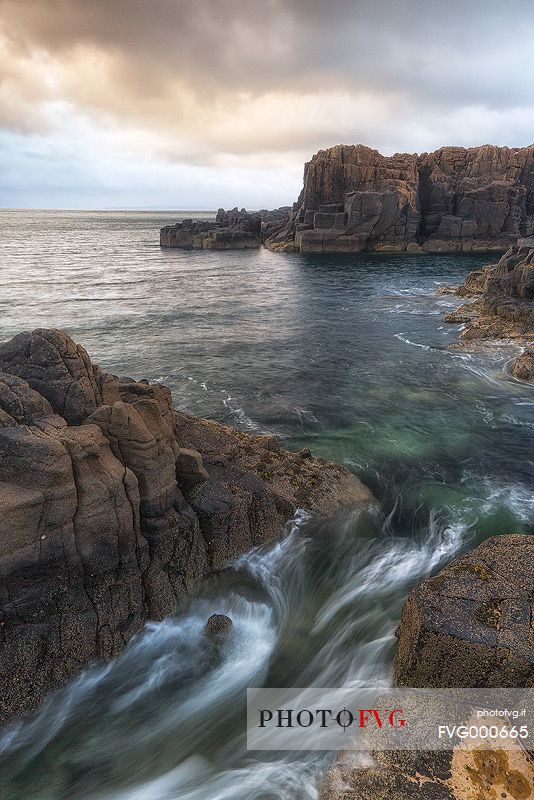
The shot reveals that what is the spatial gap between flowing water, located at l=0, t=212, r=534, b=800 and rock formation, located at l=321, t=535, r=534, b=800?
1.18m

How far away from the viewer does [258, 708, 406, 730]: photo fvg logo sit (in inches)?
340

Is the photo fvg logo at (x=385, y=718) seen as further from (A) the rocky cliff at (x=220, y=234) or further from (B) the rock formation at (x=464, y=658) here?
(A) the rocky cliff at (x=220, y=234)

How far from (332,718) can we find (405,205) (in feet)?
347

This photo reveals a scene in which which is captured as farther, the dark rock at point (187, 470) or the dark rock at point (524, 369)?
the dark rock at point (524, 369)

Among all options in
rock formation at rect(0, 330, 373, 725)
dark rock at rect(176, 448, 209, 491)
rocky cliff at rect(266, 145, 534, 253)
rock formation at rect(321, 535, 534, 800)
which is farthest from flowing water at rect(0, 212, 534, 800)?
rocky cliff at rect(266, 145, 534, 253)

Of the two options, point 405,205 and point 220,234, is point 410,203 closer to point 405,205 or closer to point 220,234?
point 405,205

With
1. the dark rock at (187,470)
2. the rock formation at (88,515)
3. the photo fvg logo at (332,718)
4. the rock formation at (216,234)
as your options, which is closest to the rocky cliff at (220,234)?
the rock formation at (216,234)

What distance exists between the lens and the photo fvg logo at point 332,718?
8641 millimetres

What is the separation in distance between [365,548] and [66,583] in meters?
8.95

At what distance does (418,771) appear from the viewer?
7664 mm

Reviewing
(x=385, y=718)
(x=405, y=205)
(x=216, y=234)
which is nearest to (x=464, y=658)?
(x=385, y=718)

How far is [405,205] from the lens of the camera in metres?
98.4

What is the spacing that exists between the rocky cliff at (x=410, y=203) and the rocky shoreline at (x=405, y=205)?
0.21 m

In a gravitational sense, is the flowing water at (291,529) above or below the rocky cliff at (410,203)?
below
